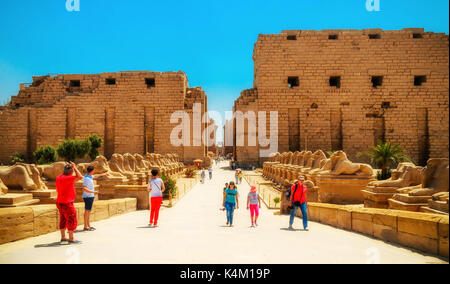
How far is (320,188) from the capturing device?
9.09 meters

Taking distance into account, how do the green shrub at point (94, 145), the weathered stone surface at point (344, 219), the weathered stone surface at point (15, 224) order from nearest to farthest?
the weathered stone surface at point (15, 224), the weathered stone surface at point (344, 219), the green shrub at point (94, 145)

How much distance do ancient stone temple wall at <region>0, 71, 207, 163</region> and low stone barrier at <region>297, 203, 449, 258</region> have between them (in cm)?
2284

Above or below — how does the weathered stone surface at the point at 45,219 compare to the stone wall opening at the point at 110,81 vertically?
below

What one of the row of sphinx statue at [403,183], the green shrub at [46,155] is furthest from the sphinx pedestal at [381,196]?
the green shrub at [46,155]

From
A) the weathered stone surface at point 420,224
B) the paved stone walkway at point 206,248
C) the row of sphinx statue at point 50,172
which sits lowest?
the paved stone walkway at point 206,248

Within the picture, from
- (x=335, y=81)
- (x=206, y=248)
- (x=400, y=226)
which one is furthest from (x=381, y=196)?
(x=335, y=81)

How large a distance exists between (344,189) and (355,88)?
70.5 ft

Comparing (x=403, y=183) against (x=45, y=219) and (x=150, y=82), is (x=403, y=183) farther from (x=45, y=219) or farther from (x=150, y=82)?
(x=150, y=82)

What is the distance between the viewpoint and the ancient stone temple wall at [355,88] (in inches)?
1064

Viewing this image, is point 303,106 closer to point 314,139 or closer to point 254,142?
point 314,139

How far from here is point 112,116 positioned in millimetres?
29078

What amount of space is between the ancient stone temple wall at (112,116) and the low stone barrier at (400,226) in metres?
22.8

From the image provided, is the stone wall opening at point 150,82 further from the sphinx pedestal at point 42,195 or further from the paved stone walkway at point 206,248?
the paved stone walkway at point 206,248
